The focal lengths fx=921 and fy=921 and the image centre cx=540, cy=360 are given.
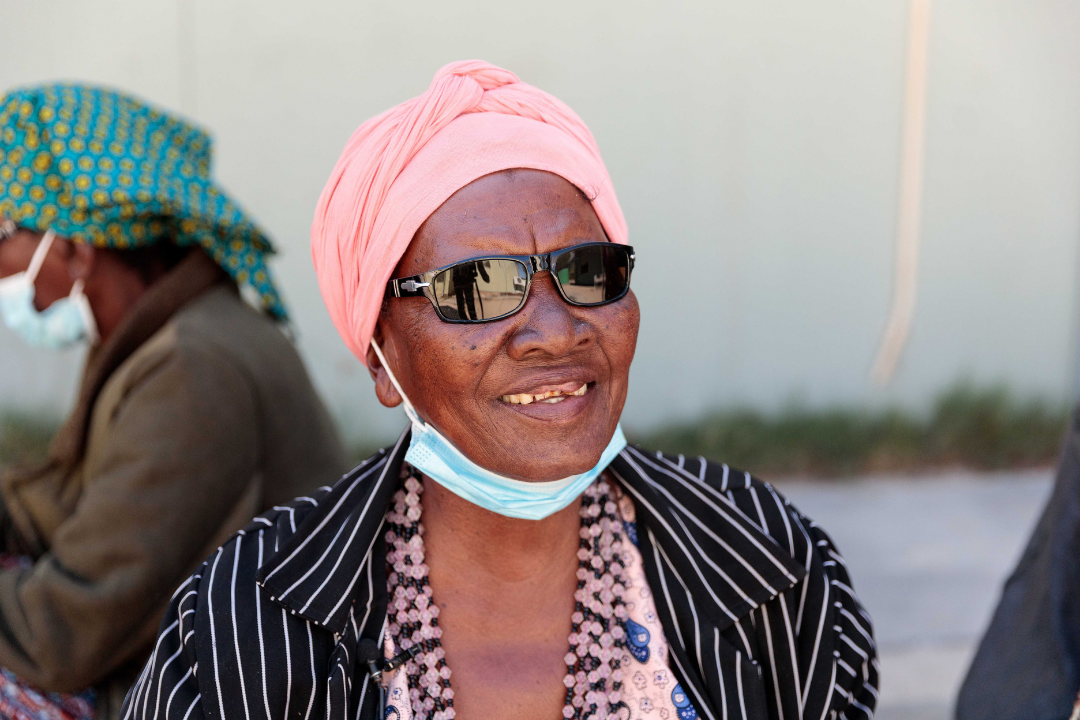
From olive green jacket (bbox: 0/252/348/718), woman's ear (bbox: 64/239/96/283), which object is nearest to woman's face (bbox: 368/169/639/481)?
olive green jacket (bbox: 0/252/348/718)

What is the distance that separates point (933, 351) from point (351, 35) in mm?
3830

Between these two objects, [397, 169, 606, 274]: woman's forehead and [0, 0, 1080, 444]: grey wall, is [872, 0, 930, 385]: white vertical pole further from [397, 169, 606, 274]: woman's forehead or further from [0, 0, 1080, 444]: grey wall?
[397, 169, 606, 274]: woman's forehead

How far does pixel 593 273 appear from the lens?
5.40ft

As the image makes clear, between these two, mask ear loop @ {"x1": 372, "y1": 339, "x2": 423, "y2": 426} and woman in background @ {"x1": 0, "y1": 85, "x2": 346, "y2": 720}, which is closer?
mask ear loop @ {"x1": 372, "y1": 339, "x2": 423, "y2": 426}

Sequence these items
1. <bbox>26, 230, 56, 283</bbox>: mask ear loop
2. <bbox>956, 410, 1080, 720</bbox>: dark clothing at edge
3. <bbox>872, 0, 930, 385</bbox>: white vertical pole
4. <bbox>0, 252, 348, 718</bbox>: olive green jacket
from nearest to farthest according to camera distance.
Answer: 1. <bbox>956, 410, 1080, 720</bbox>: dark clothing at edge
2. <bbox>0, 252, 348, 718</bbox>: olive green jacket
3. <bbox>26, 230, 56, 283</bbox>: mask ear loop
4. <bbox>872, 0, 930, 385</bbox>: white vertical pole

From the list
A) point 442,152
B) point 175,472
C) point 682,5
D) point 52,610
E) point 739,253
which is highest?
point 682,5

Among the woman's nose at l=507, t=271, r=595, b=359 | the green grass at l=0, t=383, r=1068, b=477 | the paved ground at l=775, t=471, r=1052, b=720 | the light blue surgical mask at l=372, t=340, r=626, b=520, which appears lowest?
the paved ground at l=775, t=471, r=1052, b=720

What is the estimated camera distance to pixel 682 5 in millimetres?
4996

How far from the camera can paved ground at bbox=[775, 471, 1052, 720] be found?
384cm

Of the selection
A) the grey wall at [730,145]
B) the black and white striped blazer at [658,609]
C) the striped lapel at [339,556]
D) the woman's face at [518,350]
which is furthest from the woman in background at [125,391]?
the grey wall at [730,145]

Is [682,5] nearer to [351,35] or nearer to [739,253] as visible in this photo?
[739,253]

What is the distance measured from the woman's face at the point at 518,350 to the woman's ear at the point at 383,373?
0.13 metres

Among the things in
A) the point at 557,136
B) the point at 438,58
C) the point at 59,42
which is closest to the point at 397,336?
the point at 557,136

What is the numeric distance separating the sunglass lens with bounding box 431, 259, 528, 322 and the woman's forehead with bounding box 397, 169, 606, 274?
40 millimetres
